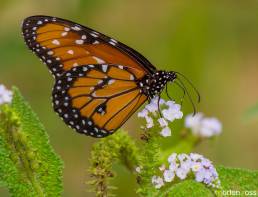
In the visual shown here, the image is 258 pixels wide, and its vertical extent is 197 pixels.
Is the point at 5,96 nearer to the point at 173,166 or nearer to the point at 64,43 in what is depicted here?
the point at 173,166

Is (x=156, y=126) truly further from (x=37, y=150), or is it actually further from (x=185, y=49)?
(x=185, y=49)

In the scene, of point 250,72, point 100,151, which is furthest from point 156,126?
point 250,72

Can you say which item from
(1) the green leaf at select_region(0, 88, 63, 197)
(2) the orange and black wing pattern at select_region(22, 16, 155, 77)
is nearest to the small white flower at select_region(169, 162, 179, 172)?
(1) the green leaf at select_region(0, 88, 63, 197)

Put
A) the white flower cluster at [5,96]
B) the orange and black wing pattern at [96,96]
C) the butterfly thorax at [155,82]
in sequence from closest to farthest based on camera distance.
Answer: the white flower cluster at [5,96] → the orange and black wing pattern at [96,96] → the butterfly thorax at [155,82]

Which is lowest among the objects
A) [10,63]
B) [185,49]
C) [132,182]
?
[132,182]

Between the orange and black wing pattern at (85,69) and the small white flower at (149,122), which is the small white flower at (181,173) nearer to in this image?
the small white flower at (149,122)

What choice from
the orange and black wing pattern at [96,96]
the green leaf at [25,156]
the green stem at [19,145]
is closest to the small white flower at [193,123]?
the orange and black wing pattern at [96,96]

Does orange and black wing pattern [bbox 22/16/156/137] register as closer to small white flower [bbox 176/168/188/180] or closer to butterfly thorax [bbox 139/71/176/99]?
butterfly thorax [bbox 139/71/176/99]
